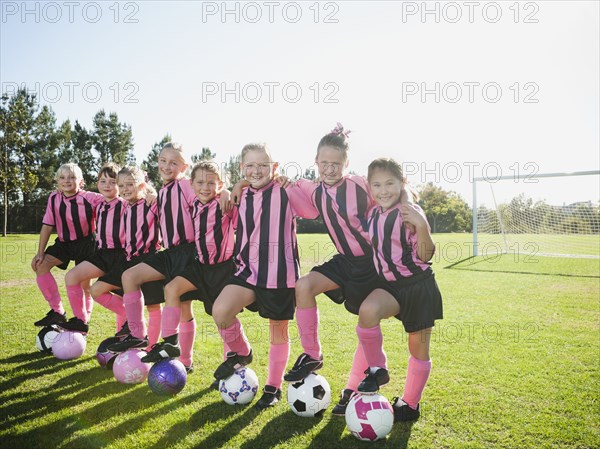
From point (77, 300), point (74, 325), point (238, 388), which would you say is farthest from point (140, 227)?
Answer: point (238, 388)

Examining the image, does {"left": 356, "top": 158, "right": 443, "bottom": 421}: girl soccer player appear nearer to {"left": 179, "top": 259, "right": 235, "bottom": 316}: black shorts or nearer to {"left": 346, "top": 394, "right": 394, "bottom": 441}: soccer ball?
{"left": 346, "top": 394, "right": 394, "bottom": 441}: soccer ball

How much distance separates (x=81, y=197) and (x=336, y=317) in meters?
3.87

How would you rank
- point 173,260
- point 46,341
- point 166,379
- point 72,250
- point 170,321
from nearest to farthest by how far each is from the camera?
point 166,379 < point 170,321 < point 173,260 < point 46,341 < point 72,250

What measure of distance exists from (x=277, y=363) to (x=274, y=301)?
0.52 metres

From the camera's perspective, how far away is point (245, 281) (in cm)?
352

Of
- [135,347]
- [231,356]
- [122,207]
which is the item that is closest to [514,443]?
[231,356]

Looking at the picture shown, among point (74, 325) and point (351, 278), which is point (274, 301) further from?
point (74, 325)

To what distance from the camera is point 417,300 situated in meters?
3.04

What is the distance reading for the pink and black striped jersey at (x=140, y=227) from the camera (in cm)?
455

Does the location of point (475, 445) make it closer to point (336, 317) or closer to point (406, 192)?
point (406, 192)

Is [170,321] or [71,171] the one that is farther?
[71,171]

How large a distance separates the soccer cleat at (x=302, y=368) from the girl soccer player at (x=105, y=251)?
8.13ft

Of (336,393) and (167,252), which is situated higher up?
(167,252)

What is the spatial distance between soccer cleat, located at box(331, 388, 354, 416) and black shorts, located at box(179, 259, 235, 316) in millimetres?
1393
